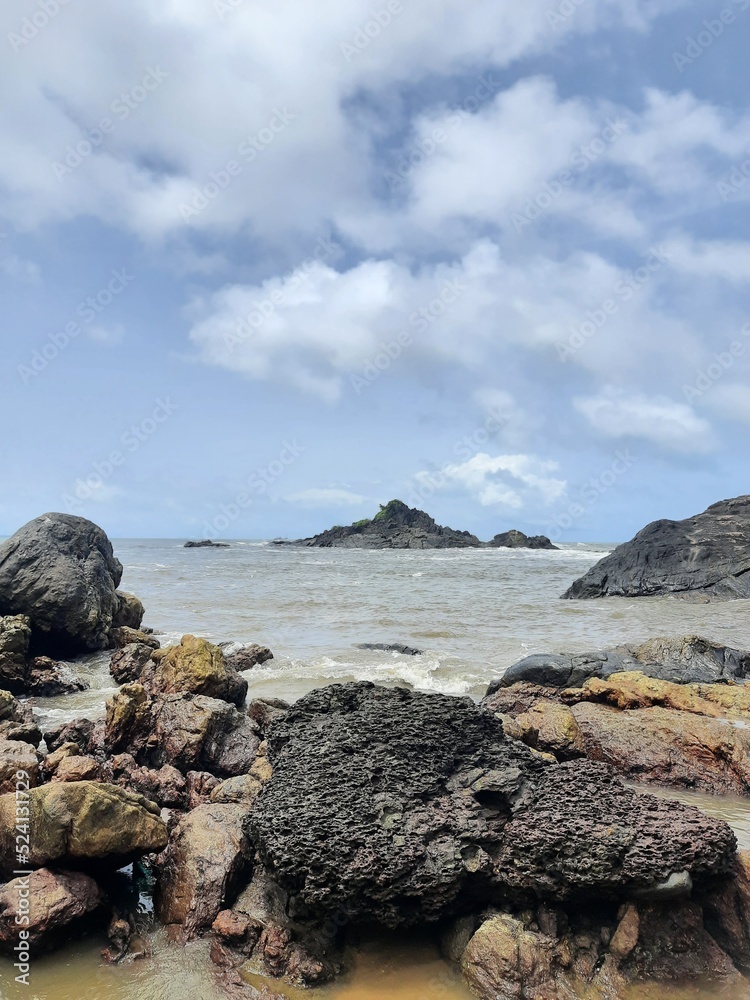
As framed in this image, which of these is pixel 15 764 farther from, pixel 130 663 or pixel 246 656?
pixel 246 656

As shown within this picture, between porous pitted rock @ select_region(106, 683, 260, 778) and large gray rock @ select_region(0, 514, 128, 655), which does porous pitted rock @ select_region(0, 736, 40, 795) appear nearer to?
porous pitted rock @ select_region(106, 683, 260, 778)

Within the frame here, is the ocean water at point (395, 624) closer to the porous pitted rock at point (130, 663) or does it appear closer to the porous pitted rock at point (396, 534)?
the porous pitted rock at point (130, 663)

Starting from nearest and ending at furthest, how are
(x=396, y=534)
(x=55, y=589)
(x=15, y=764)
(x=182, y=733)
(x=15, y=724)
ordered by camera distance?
(x=15, y=764), (x=15, y=724), (x=182, y=733), (x=55, y=589), (x=396, y=534)

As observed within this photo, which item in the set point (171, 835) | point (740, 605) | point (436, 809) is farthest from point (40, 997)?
point (740, 605)

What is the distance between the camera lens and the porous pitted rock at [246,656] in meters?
14.1

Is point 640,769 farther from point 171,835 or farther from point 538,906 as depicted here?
point 171,835

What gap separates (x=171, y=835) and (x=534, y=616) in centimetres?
1912

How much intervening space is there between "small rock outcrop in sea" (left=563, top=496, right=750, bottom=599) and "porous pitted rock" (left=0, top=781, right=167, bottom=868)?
1146 inches

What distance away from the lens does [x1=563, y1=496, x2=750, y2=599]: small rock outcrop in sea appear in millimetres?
32500

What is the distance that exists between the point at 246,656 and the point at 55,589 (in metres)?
4.87

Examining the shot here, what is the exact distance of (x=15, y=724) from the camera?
756 centimetres

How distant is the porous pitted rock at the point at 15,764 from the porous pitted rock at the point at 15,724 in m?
0.85

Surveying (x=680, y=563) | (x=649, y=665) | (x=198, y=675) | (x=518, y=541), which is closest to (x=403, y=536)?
(x=518, y=541)

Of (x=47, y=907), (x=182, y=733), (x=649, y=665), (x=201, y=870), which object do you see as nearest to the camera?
(x=47, y=907)
